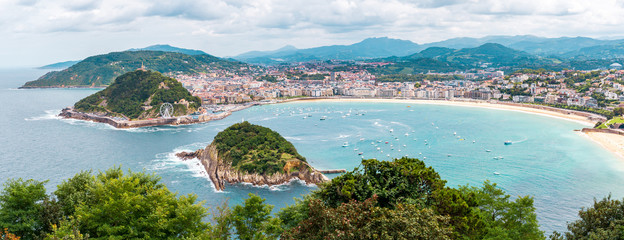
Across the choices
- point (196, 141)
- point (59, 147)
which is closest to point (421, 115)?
point (196, 141)

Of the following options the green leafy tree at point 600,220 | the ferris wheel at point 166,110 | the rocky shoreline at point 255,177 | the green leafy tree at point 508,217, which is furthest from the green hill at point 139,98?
the green leafy tree at point 600,220

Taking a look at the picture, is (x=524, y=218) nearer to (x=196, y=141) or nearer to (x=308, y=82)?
(x=196, y=141)

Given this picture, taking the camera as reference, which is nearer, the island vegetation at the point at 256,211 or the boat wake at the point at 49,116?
the island vegetation at the point at 256,211

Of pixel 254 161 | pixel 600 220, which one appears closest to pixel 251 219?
pixel 600 220

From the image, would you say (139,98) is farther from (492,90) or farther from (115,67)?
(492,90)

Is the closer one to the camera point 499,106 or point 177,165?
point 177,165

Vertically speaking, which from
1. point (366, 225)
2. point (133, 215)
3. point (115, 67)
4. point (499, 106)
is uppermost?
point (115, 67)

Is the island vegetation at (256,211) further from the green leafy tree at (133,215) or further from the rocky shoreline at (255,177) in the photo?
the rocky shoreline at (255,177)
